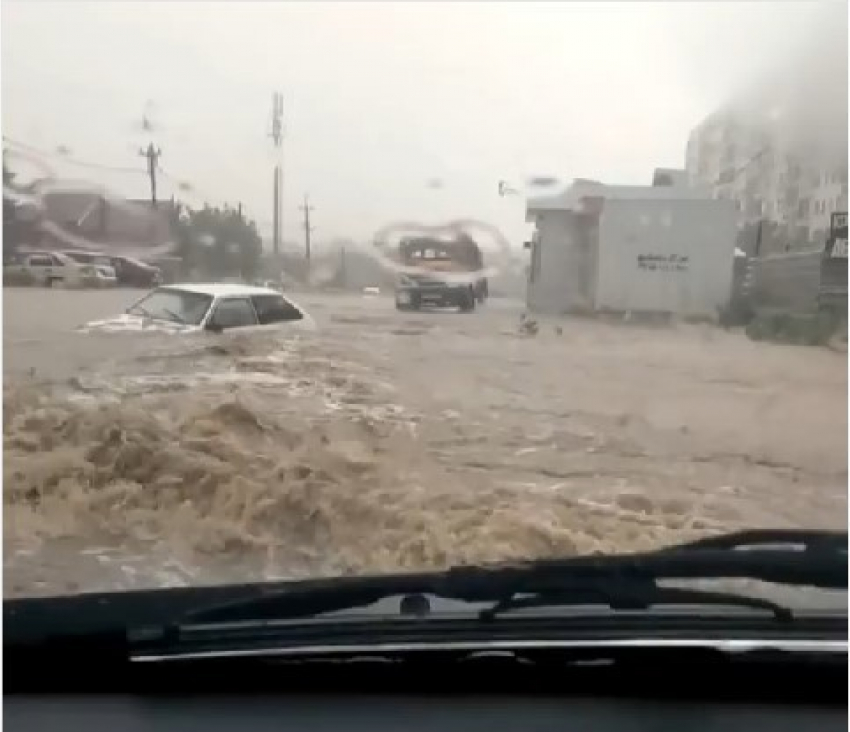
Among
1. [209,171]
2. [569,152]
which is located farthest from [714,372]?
[209,171]

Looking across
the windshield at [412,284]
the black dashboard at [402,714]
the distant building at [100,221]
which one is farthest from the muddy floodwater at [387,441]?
the black dashboard at [402,714]

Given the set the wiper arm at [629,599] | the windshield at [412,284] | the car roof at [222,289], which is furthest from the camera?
the car roof at [222,289]

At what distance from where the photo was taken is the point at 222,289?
2.24m

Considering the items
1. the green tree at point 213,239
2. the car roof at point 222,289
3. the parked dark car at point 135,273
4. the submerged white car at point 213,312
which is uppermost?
the green tree at point 213,239

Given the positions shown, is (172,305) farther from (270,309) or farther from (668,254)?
(668,254)

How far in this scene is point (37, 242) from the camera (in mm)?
2160

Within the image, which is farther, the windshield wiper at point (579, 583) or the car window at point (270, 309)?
the car window at point (270, 309)

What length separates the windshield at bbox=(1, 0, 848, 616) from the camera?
212cm

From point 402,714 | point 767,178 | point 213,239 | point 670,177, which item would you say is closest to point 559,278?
point 670,177

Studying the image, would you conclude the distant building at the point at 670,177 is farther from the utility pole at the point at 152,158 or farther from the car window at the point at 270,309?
the utility pole at the point at 152,158

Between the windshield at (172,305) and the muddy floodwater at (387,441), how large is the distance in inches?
1.3

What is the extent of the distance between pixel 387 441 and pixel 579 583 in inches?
19.5

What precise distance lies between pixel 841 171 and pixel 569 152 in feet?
1.70

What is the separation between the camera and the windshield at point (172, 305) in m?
2.23
